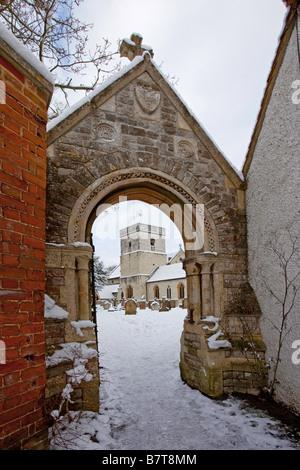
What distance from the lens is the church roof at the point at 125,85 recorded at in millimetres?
4242

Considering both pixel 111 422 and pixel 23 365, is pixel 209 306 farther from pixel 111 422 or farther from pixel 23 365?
pixel 23 365

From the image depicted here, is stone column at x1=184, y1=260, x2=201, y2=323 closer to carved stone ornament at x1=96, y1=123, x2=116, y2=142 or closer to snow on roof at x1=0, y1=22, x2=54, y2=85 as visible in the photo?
carved stone ornament at x1=96, y1=123, x2=116, y2=142

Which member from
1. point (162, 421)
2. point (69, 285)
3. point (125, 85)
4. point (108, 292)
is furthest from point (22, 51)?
point (108, 292)

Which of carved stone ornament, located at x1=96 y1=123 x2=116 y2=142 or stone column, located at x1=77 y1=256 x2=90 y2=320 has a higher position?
carved stone ornament, located at x1=96 y1=123 x2=116 y2=142

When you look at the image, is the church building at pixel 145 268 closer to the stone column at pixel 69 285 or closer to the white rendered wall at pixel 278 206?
the white rendered wall at pixel 278 206

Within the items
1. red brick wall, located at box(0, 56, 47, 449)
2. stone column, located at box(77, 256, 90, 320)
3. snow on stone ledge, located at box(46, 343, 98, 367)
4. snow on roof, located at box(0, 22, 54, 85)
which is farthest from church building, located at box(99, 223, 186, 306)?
snow on roof, located at box(0, 22, 54, 85)

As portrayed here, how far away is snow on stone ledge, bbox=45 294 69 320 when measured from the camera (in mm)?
3674

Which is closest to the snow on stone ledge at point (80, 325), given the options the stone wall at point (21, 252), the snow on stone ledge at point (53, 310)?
the snow on stone ledge at point (53, 310)

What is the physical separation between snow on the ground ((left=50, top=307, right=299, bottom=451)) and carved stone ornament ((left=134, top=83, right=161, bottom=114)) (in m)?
4.79

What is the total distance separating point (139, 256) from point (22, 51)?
117 feet

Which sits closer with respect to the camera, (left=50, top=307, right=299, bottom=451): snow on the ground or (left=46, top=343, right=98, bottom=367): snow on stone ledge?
(left=50, top=307, right=299, bottom=451): snow on the ground

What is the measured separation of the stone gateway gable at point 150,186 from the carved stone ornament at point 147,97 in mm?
18

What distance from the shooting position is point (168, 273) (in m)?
33.9

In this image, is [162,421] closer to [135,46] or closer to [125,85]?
[125,85]
